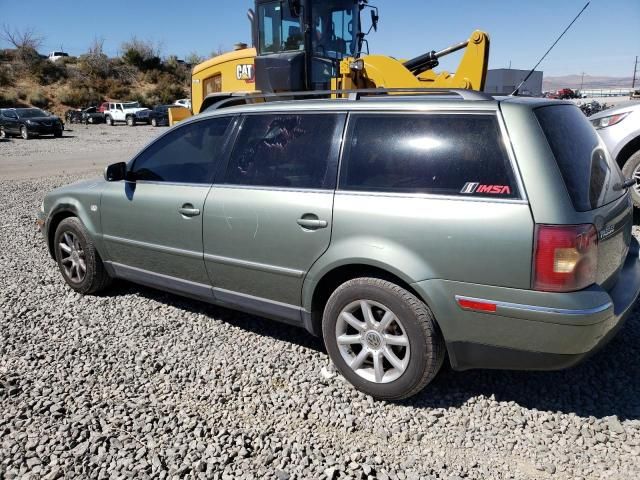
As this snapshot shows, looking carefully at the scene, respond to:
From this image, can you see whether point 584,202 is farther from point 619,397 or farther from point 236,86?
point 236,86

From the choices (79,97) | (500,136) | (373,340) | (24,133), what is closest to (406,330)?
(373,340)

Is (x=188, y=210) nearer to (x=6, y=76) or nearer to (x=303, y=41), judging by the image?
(x=303, y=41)

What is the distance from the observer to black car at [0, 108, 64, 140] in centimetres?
2648

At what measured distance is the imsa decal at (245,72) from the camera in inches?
362

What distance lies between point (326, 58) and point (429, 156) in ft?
20.2

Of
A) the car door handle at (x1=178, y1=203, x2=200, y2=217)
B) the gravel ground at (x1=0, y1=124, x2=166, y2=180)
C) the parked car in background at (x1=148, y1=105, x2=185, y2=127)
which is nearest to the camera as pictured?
the car door handle at (x1=178, y1=203, x2=200, y2=217)

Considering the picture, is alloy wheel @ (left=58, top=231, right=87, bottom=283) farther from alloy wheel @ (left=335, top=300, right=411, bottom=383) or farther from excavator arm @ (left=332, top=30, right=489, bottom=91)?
excavator arm @ (left=332, top=30, right=489, bottom=91)

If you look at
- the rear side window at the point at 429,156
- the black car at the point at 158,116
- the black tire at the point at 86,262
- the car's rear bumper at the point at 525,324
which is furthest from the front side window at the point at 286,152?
the black car at the point at 158,116

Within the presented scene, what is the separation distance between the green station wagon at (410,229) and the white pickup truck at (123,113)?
36209 mm

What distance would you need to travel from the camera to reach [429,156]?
2.87m

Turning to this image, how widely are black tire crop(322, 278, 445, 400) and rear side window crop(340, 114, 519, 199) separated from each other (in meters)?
0.57

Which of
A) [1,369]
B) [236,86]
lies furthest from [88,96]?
[1,369]

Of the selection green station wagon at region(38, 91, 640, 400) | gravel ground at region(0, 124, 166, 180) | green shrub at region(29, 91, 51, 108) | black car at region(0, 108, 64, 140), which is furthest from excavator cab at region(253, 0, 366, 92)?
green shrub at region(29, 91, 51, 108)

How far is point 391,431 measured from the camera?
284 centimetres
